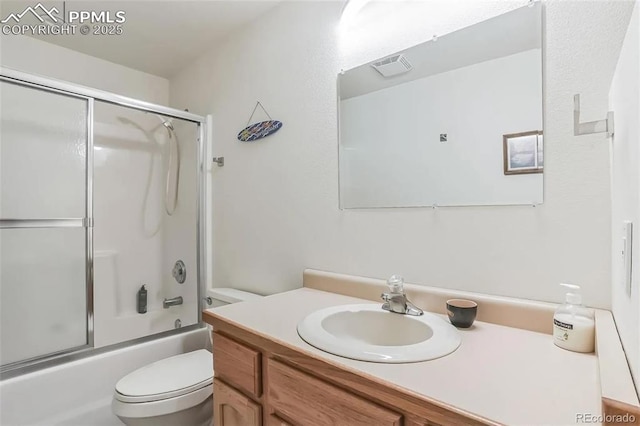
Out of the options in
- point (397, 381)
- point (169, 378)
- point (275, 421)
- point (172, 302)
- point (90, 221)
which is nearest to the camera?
point (397, 381)

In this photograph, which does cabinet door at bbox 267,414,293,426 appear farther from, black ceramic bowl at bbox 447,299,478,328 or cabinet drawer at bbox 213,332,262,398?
black ceramic bowl at bbox 447,299,478,328

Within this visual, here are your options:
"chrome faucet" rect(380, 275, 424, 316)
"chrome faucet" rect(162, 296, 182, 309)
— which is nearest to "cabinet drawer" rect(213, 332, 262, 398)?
"chrome faucet" rect(380, 275, 424, 316)

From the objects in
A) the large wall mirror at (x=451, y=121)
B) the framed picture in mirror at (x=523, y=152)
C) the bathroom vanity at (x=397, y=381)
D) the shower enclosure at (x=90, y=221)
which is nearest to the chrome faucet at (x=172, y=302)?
the shower enclosure at (x=90, y=221)

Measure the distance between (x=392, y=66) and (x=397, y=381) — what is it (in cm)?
111

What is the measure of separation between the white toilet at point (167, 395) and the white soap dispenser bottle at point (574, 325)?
1283mm

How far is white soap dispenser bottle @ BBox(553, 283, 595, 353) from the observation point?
0.78 metres

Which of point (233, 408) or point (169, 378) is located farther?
point (169, 378)

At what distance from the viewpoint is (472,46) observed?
110cm

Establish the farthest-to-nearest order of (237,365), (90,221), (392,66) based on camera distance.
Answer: (90,221) → (392,66) → (237,365)

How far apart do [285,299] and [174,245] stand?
1.42 meters

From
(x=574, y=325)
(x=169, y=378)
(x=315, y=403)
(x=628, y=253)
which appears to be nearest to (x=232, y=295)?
(x=169, y=378)

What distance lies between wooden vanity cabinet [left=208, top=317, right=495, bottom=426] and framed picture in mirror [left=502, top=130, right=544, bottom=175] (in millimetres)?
741

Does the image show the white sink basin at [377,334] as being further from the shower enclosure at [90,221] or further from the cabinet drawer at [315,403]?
the shower enclosure at [90,221]

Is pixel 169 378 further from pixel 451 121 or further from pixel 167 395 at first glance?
pixel 451 121
